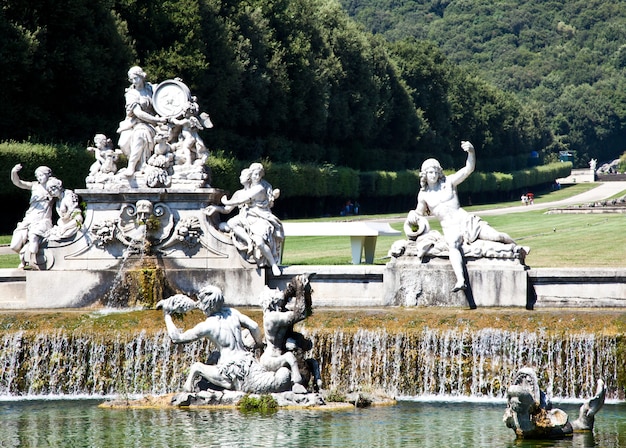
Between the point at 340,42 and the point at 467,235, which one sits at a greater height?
the point at 340,42

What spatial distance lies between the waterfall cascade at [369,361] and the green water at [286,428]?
104cm

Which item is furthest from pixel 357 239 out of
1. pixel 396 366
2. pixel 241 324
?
pixel 241 324

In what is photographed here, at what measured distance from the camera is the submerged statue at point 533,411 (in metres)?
15.5

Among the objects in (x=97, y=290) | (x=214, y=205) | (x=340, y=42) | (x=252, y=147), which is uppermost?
(x=340, y=42)

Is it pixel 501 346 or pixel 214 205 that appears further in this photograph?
pixel 214 205

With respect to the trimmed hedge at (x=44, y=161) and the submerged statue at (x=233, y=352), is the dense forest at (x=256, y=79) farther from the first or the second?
the submerged statue at (x=233, y=352)

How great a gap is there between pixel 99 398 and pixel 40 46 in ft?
88.4

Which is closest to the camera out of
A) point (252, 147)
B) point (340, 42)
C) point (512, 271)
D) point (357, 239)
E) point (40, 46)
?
point (512, 271)

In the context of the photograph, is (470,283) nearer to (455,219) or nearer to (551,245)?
(455,219)

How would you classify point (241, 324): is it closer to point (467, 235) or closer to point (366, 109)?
point (467, 235)

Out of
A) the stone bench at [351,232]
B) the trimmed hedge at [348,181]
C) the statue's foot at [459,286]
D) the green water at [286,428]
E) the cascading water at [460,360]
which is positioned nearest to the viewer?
the green water at [286,428]

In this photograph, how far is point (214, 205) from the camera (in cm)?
2288

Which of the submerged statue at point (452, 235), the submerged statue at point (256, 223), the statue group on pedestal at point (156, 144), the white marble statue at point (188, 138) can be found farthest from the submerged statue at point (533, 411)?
the white marble statue at point (188, 138)

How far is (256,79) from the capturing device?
60.1 m
